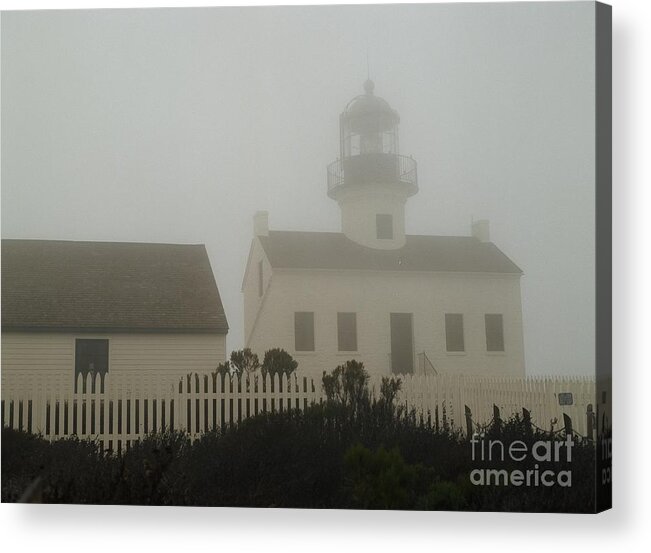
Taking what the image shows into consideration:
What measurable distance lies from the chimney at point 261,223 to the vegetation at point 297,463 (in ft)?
4.15

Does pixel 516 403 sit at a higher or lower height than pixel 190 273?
lower

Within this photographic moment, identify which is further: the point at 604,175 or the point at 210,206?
the point at 210,206

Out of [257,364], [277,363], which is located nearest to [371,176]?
[277,363]

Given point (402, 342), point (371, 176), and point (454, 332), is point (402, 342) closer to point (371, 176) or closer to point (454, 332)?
point (454, 332)

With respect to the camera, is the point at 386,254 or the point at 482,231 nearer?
the point at 482,231

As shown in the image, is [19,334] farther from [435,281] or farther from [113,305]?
[435,281]

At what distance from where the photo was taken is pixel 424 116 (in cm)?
1151

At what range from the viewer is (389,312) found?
37.6 feet

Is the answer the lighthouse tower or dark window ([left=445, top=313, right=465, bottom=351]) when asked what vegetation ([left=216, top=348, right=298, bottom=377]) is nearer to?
the lighthouse tower

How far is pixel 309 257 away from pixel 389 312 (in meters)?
1.00

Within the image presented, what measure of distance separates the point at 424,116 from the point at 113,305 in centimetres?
373

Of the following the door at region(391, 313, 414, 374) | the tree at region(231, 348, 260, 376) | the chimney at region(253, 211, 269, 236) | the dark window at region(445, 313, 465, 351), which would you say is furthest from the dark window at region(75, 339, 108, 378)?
A: the dark window at region(445, 313, 465, 351)

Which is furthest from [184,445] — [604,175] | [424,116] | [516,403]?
[604,175]

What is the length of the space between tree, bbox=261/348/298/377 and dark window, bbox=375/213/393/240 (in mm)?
1552
